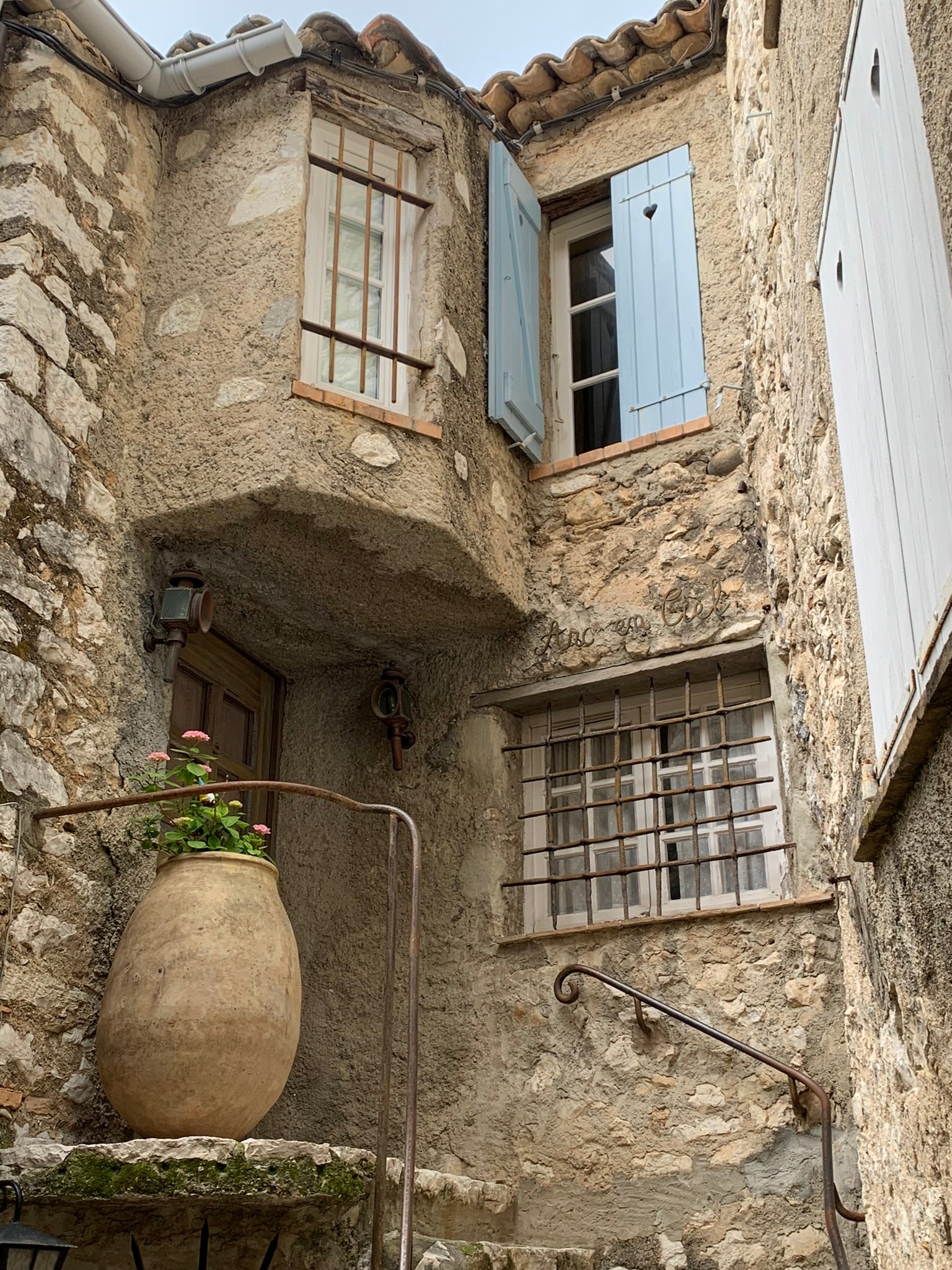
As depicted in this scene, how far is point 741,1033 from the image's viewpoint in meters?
4.11

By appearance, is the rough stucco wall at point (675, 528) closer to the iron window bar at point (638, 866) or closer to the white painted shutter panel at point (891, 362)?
the iron window bar at point (638, 866)

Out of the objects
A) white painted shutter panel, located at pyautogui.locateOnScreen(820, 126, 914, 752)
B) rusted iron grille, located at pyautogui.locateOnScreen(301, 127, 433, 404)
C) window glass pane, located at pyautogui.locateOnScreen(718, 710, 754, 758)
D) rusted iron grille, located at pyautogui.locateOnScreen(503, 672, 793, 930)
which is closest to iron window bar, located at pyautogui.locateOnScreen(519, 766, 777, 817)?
rusted iron grille, located at pyautogui.locateOnScreen(503, 672, 793, 930)

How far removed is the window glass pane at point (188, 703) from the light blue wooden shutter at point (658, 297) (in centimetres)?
196

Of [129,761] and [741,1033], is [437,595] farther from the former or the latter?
[741,1033]

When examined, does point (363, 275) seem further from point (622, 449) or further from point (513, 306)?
point (622, 449)

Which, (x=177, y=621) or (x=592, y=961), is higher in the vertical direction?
(x=177, y=621)

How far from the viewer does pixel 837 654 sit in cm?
293

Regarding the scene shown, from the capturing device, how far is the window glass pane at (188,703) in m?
4.72

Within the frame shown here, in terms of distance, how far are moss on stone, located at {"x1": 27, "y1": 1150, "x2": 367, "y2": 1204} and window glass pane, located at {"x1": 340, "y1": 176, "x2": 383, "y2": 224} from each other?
3.50 metres

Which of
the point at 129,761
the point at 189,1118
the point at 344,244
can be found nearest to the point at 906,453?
the point at 189,1118

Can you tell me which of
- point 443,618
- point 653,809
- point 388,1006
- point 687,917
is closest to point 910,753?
point 388,1006

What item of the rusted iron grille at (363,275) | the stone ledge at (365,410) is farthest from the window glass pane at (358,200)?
the stone ledge at (365,410)

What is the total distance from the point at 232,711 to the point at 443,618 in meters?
0.92

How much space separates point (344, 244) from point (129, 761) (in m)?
2.22
